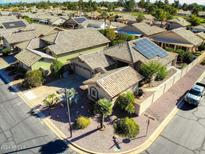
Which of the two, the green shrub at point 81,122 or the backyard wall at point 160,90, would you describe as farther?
the backyard wall at point 160,90

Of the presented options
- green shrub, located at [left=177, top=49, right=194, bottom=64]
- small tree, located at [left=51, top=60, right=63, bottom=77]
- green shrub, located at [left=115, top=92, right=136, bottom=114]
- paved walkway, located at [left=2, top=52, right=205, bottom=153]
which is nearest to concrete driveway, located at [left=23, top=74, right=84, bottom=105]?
small tree, located at [left=51, top=60, right=63, bottom=77]

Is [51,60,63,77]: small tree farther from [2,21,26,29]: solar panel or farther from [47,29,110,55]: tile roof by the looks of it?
[2,21,26,29]: solar panel

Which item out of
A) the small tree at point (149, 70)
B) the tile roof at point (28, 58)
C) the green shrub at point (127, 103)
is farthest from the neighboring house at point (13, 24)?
the green shrub at point (127, 103)

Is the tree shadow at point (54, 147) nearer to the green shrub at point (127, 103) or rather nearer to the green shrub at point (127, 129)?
the green shrub at point (127, 129)

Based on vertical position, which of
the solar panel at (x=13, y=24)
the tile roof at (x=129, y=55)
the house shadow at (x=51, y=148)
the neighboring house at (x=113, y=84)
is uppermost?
the solar panel at (x=13, y=24)

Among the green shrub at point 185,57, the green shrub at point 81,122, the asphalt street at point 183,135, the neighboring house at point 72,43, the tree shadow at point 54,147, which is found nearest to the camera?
the tree shadow at point 54,147

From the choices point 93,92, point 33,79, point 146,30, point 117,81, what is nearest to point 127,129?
point 117,81

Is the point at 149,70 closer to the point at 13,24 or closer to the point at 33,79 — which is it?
the point at 33,79
